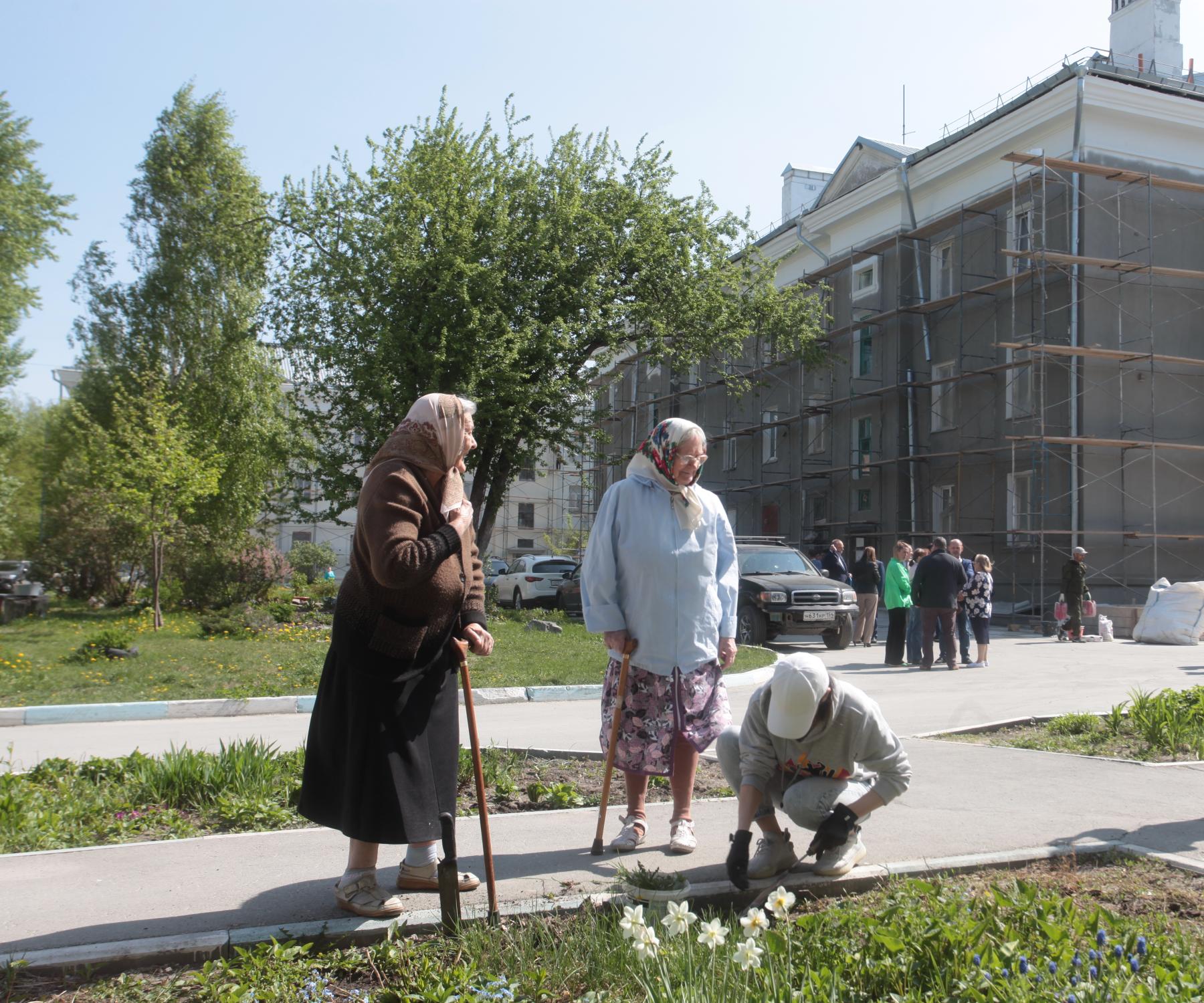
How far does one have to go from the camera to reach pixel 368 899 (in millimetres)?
3699

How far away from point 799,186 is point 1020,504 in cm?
1964

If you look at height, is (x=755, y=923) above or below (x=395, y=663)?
below

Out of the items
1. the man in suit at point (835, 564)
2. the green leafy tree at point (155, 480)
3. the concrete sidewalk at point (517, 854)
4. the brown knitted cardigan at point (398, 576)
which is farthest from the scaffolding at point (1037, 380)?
the brown knitted cardigan at point (398, 576)

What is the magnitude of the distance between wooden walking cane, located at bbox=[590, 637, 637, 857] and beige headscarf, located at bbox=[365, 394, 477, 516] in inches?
50.7

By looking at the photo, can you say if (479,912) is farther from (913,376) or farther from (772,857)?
(913,376)

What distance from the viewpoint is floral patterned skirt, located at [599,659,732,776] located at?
15.5ft

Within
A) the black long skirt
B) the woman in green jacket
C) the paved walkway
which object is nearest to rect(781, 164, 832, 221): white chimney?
the woman in green jacket

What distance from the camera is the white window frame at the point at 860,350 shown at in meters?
31.2

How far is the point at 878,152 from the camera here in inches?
1253

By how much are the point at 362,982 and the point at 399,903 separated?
50 centimetres

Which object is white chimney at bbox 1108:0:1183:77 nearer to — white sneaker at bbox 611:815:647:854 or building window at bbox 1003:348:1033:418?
building window at bbox 1003:348:1033:418

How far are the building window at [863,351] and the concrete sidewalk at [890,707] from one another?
16165 millimetres

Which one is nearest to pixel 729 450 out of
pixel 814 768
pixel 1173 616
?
pixel 1173 616

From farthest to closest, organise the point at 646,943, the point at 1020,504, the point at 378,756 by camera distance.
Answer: the point at 1020,504, the point at 378,756, the point at 646,943
